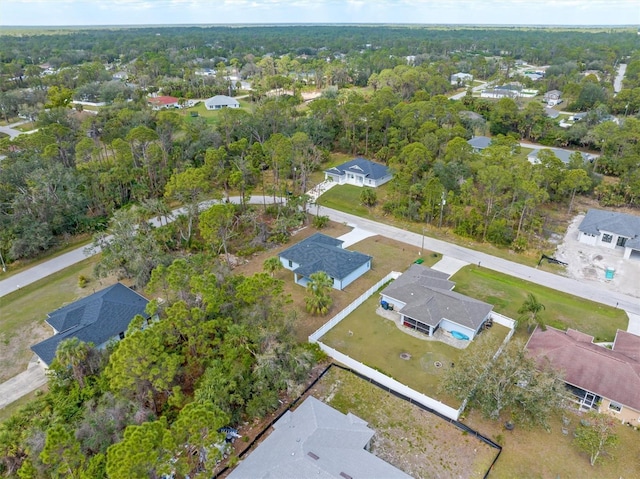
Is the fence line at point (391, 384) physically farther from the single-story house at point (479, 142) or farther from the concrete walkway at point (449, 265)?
the single-story house at point (479, 142)

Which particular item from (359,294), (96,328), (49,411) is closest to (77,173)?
(96,328)

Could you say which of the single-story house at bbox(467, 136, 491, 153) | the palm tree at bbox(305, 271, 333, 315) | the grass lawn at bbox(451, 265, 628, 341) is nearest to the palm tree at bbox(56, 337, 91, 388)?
the palm tree at bbox(305, 271, 333, 315)

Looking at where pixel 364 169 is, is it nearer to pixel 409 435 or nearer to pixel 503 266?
pixel 503 266

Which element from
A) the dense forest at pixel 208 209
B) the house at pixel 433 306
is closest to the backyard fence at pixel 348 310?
the house at pixel 433 306

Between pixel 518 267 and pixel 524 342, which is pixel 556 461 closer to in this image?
pixel 524 342

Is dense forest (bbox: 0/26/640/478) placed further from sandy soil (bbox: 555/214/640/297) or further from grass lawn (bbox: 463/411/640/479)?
grass lawn (bbox: 463/411/640/479)
